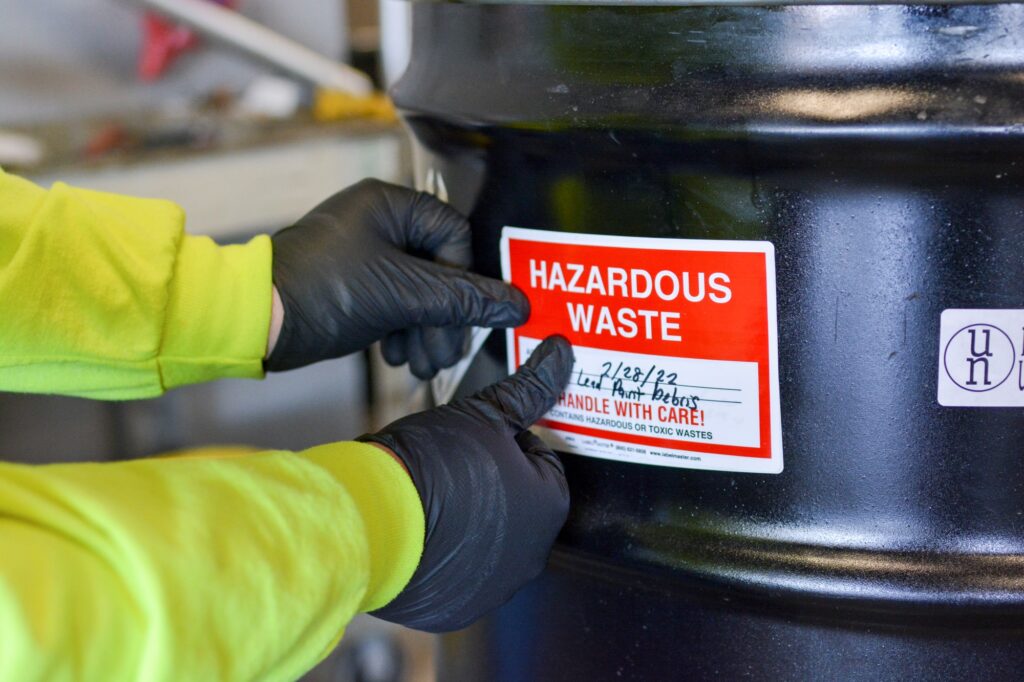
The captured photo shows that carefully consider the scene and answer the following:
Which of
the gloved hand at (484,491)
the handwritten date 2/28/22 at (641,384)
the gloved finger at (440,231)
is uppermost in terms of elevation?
the gloved finger at (440,231)

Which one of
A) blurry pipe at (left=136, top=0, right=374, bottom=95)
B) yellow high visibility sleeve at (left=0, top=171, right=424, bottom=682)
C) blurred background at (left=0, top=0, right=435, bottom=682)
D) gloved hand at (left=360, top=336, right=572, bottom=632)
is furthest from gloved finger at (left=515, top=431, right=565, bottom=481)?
blurry pipe at (left=136, top=0, right=374, bottom=95)

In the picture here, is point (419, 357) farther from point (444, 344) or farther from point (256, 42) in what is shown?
point (256, 42)

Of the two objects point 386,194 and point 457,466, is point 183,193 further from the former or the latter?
point 457,466

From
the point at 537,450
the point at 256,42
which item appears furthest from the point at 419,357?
the point at 256,42

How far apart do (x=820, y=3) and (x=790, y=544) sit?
33cm

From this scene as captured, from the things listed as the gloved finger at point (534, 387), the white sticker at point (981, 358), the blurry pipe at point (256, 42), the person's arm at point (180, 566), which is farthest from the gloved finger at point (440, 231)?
the blurry pipe at point (256, 42)

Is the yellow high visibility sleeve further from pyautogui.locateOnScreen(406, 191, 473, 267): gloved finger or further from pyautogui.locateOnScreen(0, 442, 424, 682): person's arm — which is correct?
pyautogui.locateOnScreen(406, 191, 473, 267): gloved finger

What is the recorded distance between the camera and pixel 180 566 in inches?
22.1

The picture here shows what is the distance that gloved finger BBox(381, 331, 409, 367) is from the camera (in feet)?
3.05

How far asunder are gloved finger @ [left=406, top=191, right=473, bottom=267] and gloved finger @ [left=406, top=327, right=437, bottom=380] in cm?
8

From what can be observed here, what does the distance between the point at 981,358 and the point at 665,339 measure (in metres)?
0.18

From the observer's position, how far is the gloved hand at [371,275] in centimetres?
82

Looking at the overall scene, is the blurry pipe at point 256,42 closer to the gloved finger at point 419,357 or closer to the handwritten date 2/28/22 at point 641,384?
the gloved finger at point 419,357

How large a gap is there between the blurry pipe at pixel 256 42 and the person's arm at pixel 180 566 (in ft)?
6.41
